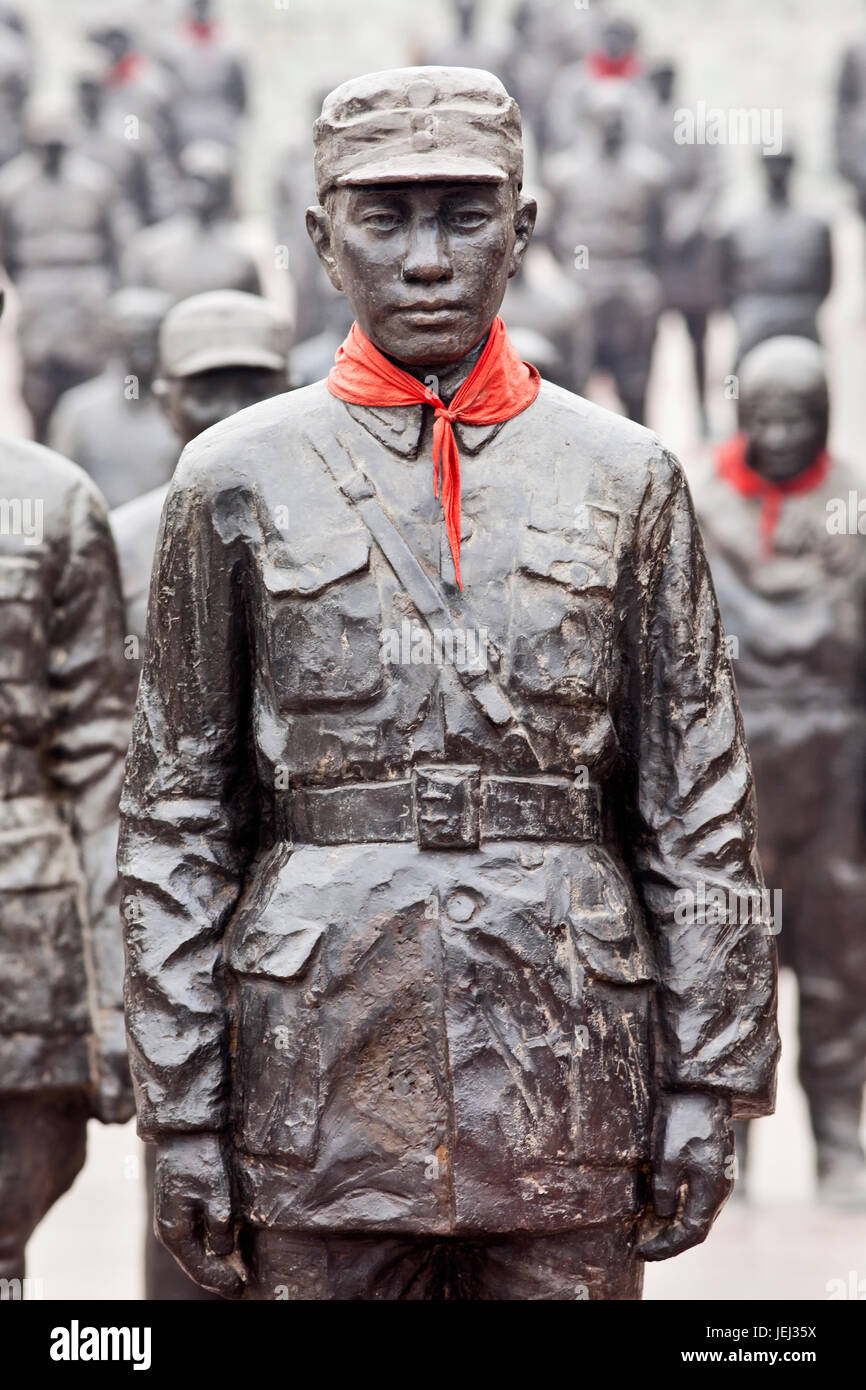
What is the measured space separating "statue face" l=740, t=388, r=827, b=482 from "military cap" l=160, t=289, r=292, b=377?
1.60 meters

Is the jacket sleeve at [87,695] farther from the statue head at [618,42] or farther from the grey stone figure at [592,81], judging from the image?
the statue head at [618,42]

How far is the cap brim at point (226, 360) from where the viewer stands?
757 cm

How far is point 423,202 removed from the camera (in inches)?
165

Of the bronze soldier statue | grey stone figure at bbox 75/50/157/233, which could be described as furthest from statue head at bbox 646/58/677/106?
the bronze soldier statue

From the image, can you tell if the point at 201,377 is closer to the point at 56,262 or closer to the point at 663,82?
the point at 56,262

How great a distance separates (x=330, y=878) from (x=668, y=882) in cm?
50

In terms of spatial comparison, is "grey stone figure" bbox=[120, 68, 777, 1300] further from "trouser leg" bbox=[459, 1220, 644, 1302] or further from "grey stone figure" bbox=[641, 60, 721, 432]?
"grey stone figure" bbox=[641, 60, 721, 432]

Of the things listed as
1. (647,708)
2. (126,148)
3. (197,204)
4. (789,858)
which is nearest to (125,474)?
(789,858)

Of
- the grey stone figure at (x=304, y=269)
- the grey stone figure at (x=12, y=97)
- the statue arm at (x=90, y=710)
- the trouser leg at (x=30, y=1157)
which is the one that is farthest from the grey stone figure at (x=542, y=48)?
the trouser leg at (x=30, y=1157)

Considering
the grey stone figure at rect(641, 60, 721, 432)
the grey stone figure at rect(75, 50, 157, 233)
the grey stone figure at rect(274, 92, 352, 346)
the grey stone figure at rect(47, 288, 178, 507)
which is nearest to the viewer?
the grey stone figure at rect(47, 288, 178, 507)

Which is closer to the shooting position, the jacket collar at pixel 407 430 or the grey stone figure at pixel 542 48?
the jacket collar at pixel 407 430

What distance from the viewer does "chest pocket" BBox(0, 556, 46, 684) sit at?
570 centimetres

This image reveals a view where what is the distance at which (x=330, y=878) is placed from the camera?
4.19 meters

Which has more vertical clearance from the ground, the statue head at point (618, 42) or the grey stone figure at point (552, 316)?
the statue head at point (618, 42)
